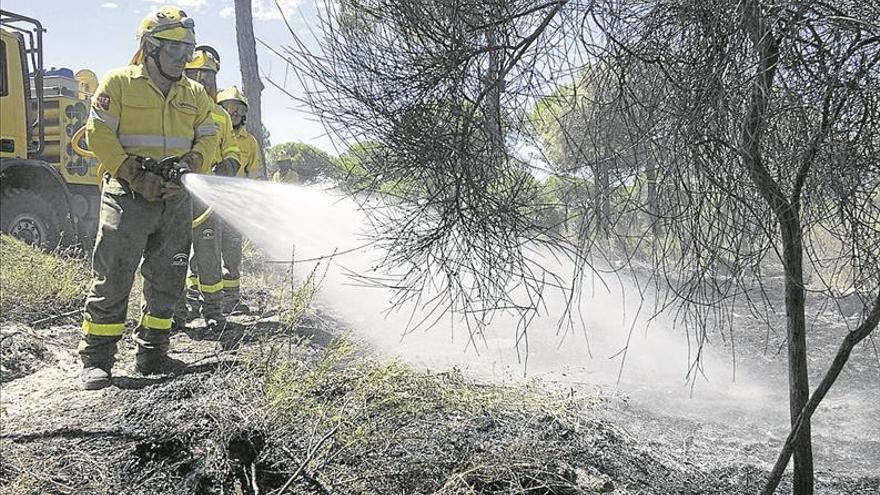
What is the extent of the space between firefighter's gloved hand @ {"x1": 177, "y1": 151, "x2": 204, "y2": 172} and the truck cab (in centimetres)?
355

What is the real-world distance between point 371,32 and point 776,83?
1629 mm

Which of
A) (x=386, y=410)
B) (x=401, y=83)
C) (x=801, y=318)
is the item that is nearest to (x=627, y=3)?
(x=401, y=83)

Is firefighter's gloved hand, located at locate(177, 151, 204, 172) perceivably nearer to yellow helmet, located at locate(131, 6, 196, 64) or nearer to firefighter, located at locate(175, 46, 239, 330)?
yellow helmet, located at locate(131, 6, 196, 64)

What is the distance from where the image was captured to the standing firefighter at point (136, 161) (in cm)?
426

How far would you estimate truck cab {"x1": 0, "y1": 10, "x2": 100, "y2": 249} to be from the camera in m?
7.89

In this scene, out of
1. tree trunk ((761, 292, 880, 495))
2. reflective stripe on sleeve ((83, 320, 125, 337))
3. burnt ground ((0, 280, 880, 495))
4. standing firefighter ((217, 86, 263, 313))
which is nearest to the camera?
tree trunk ((761, 292, 880, 495))

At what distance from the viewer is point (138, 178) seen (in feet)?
13.8

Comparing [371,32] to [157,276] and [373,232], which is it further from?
[157,276]

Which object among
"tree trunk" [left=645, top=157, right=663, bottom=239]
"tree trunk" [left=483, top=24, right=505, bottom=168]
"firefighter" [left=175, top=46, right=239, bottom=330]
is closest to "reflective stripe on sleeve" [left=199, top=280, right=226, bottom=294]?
"firefighter" [left=175, top=46, right=239, bottom=330]

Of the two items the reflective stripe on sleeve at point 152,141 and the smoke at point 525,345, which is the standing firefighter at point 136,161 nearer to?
the reflective stripe on sleeve at point 152,141

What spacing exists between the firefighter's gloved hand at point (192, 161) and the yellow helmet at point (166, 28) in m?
0.68

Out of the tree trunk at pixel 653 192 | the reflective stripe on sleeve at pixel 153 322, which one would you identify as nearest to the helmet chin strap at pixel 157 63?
the reflective stripe on sleeve at pixel 153 322

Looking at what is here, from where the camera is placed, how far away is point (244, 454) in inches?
111

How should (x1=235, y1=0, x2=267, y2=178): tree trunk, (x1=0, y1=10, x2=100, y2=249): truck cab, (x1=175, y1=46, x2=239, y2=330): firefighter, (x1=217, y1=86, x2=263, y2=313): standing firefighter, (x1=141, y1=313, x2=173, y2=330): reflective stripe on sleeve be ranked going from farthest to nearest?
1. (x1=235, y1=0, x2=267, y2=178): tree trunk
2. (x1=0, y1=10, x2=100, y2=249): truck cab
3. (x1=217, y1=86, x2=263, y2=313): standing firefighter
4. (x1=175, y1=46, x2=239, y2=330): firefighter
5. (x1=141, y1=313, x2=173, y2=330): reflective stripe on sleeve
